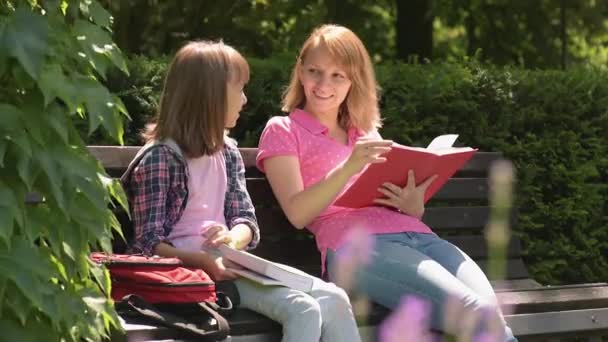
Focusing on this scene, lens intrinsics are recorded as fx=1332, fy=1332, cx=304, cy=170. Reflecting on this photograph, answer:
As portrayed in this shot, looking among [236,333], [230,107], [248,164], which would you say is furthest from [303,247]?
[236,333]

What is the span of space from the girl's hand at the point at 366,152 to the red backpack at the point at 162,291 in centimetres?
80

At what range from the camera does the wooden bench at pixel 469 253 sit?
4.68 m

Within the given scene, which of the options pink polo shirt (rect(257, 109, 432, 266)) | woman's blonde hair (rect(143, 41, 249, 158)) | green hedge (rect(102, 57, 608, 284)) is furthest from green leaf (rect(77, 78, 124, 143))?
green hedge (rect(102, 57, 608, 284))

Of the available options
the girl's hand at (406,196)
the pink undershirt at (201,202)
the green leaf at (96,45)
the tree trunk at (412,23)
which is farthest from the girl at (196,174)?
the tree trunk at (412,23)

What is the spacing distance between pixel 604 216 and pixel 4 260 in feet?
14.8

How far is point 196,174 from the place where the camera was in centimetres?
471

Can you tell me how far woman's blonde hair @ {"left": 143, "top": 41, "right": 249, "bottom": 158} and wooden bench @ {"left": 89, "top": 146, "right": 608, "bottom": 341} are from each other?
0.81ft

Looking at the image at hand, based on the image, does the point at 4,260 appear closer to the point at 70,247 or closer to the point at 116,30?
the point at 70,247

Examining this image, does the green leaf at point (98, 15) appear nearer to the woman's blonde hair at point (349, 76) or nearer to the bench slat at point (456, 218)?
the woman's blonde hair at point (349, 76)

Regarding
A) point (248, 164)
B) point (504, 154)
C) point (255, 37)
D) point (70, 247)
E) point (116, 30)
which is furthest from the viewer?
point (255, 37)

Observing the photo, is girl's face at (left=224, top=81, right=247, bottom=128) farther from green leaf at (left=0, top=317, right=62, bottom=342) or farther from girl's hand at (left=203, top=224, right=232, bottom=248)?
green leaf at (left=0, top=317, right=62, bottom=342)

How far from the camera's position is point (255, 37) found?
9484 millimetres

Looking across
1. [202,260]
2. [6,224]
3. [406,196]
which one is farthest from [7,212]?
[406,196]

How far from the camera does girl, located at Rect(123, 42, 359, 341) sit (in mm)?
4508
